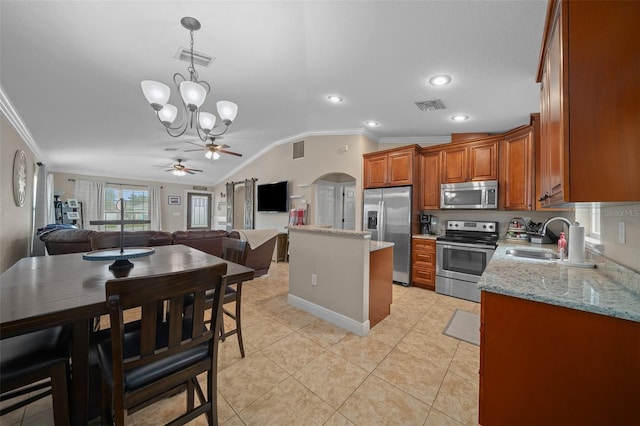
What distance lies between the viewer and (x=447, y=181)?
3904mm

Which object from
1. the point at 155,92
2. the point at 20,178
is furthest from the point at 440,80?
the point at 20,178

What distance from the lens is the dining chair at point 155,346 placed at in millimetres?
918

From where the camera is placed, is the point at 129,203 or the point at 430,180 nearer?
the point at 430,180

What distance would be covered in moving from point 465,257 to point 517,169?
54.0 inches

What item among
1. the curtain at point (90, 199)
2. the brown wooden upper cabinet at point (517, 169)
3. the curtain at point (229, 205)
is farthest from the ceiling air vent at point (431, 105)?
the curtain at point (90, 199)

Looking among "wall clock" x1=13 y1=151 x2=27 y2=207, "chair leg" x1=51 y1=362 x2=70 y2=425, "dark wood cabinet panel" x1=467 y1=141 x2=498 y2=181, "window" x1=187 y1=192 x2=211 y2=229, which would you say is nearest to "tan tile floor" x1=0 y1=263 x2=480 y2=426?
"chair leg" x1=51 y1=362 x2=70 y2=425

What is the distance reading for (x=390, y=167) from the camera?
4211 millimetres

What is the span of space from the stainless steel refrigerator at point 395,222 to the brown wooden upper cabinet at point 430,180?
0.38 m

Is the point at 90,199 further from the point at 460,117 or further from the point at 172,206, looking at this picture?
the point at 460,117

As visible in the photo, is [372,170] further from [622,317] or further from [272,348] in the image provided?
[622,317]

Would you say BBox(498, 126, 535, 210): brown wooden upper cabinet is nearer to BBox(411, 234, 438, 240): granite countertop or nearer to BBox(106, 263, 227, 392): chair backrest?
BBox(411, 234, 438, 240): granite countertop

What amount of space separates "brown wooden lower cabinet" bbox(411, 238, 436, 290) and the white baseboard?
1828 mm

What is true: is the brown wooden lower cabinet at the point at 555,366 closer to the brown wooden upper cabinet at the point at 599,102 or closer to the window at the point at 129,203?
the brown wooden upper cabinet at the point at 599,102

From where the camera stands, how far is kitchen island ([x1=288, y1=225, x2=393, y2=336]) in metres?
2.43
